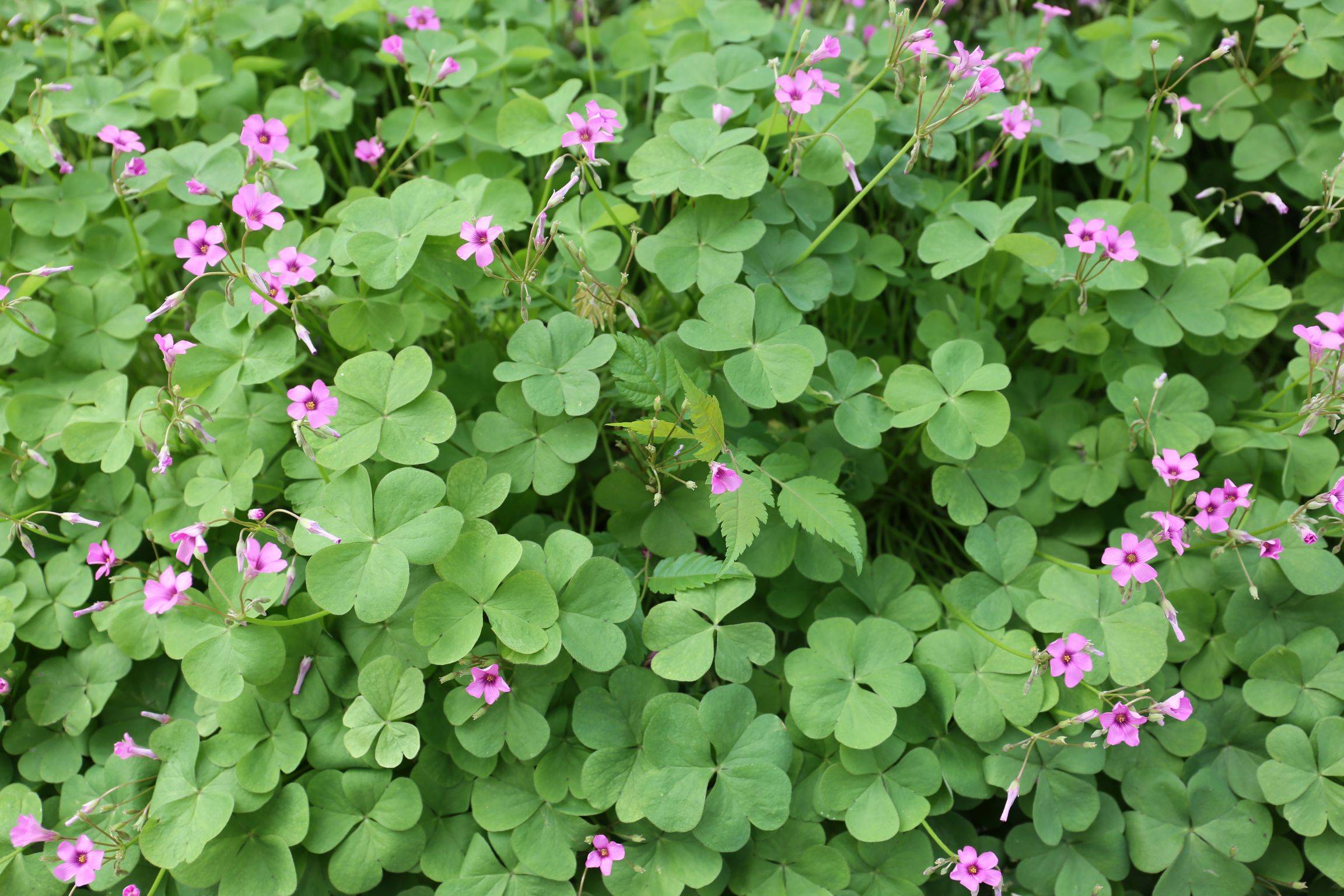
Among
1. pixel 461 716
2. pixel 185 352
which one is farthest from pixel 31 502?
pixel 461 716

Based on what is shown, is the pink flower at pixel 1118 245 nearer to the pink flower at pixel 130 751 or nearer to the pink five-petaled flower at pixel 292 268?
the pink five-petaled flower at pixel 292 268

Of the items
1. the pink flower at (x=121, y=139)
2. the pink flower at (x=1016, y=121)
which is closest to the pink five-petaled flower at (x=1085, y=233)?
the pink flower at (x=1016, y=121)

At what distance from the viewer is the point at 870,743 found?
5.61 ft

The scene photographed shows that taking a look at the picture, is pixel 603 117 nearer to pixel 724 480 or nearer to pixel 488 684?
pixel 724 480

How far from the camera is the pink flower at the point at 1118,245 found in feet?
6.49

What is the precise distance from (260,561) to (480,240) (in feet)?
2.41

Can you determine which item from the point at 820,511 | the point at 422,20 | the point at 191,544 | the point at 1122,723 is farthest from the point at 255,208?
the point at 1122,723

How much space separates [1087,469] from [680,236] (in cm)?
111

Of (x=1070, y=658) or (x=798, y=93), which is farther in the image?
(x=798, y=93)

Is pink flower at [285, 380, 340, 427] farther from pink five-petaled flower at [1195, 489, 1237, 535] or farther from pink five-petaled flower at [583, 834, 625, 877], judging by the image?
pink five-petaled flower at [1195, 489, 1237, 535]

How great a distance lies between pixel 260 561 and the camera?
162 cm

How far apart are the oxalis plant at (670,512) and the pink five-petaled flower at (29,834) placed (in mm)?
58

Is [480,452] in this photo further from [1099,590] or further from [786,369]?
[1099,590]

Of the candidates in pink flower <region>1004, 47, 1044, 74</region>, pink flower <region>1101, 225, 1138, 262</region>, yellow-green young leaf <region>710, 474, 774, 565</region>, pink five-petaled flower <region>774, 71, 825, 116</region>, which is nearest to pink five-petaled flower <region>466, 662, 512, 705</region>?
yellow-green young leaf <region>710, 474, 774, 565</region>
